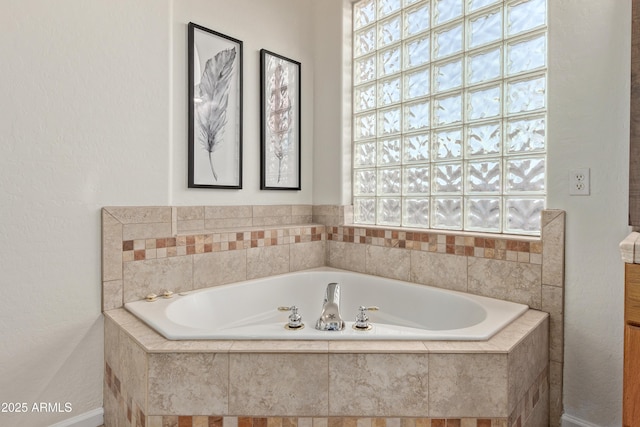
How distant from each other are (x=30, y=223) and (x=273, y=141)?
4.73ft

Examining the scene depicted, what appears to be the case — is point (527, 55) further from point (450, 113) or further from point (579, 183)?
point (579, 183)

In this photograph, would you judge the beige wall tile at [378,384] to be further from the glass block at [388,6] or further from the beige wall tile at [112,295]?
the glass block at [388,6]

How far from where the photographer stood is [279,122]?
2553 mm

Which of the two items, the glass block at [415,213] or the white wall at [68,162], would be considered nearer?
the white wall at [68,162]

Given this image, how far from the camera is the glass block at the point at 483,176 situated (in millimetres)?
1888

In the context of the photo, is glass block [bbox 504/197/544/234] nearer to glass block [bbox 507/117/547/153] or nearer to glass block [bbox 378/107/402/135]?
glass block [bbox 507/117/547/153]

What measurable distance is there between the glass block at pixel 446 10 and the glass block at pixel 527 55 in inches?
15.2

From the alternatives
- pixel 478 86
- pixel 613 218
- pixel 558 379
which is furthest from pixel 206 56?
pixel 558 379

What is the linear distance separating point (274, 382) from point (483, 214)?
4.48 ft

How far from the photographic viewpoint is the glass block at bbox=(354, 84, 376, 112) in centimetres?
246

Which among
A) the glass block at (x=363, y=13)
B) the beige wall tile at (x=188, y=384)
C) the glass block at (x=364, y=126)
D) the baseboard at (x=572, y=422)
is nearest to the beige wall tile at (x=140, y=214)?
the beige wall tile at (x=188, y=384)

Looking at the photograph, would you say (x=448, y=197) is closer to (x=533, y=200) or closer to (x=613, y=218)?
(x=533, y=200)

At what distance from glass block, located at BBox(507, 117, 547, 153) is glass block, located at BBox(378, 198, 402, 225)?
2.40 feet

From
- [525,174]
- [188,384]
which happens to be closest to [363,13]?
[525,174]
